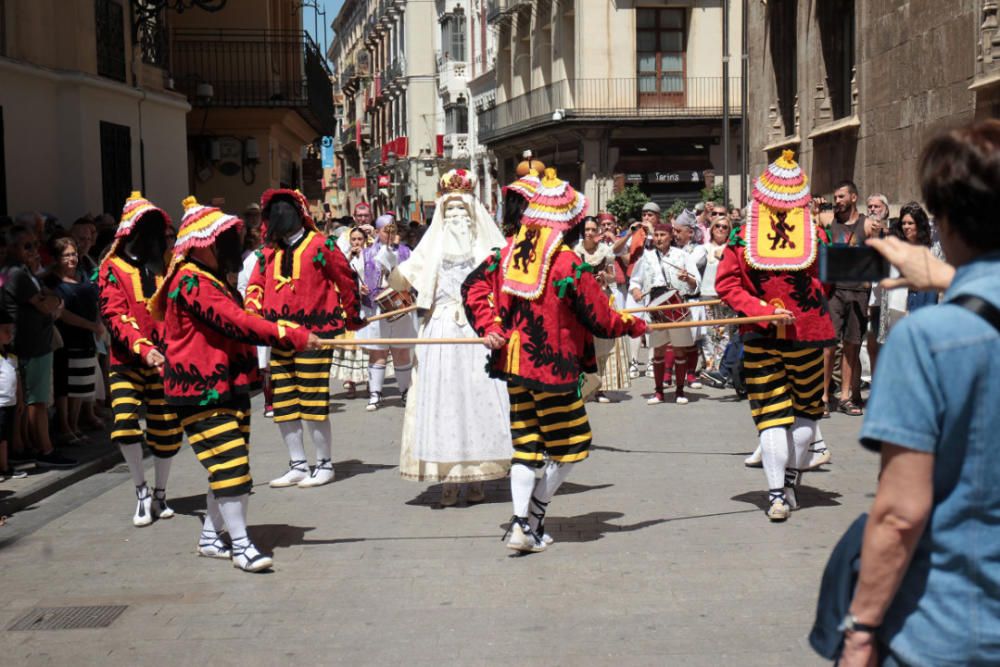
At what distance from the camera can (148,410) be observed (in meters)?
8.09

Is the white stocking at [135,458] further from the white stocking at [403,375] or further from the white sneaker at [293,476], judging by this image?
the white stocking at [403,375]

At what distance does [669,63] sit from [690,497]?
3323 cm

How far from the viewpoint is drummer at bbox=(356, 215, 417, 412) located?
45.2 feet

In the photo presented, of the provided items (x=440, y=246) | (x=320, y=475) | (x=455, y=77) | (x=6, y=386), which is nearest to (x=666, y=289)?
(x=440, y=246)

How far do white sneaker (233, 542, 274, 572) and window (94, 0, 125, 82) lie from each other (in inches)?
461

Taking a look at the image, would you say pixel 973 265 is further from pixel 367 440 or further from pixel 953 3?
pixel 953 3

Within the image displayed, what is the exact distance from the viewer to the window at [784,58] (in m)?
23.2

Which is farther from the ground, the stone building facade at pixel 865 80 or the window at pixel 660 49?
the window at pixel 660 49

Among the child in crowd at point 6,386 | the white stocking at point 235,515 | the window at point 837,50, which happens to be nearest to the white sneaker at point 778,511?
the white stocking at point 235,515

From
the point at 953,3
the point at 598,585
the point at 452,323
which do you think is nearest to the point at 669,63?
the point at 953,3

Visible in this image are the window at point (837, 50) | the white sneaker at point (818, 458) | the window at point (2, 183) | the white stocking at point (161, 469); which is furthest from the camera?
the window at point (837, 50)

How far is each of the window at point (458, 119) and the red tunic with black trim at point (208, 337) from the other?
55426 millimetres

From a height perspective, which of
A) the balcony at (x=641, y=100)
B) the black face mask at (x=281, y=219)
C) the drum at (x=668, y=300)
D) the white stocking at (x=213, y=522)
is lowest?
the white stocking at (x=213, y=522)

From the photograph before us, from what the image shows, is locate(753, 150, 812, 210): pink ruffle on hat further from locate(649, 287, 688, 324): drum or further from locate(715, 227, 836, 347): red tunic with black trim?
locate(649, 287, 688, 324): drum
